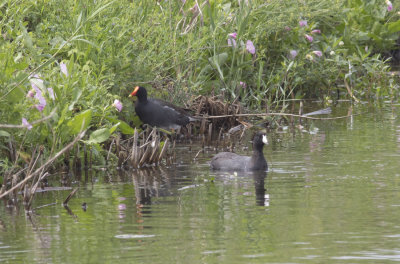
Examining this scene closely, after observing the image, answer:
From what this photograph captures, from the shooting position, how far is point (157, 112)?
1195 cm

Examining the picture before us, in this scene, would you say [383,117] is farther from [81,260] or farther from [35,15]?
[81,260]

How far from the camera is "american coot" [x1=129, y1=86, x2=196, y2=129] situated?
11.8 m

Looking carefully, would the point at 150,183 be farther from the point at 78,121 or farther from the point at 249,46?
the point at 249,46

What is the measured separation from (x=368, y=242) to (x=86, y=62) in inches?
194

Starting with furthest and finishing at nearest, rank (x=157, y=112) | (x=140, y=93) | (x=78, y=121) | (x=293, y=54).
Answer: (x=293, y=54)
(x=157, y=112)
(x=140, y=93)
(x=78, y=121)

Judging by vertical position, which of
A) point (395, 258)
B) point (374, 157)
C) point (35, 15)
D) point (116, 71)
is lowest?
point (395, 258)

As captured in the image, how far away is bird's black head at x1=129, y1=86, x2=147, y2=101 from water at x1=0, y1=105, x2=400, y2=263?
3.37 ft

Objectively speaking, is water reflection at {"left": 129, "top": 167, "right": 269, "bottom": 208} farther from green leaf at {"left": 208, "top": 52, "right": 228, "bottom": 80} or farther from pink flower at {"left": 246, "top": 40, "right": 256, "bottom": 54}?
pink flower at {"left": 246, "top": 40, "right": 256, "bottom": 54}

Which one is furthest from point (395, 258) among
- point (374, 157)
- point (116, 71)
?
point (116, 71)

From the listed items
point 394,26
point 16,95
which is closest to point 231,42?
point 16,95

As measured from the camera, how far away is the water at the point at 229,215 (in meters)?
6.10

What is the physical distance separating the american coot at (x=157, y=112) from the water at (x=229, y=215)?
0.88 m

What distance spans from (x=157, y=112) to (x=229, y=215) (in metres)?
4.68

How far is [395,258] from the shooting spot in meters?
5.85
